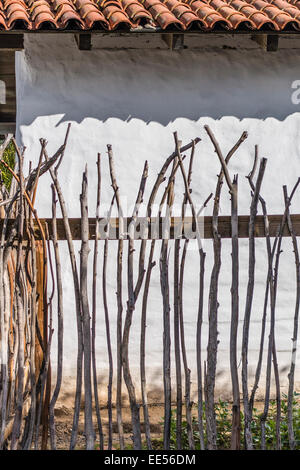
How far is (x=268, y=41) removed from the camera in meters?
4.44

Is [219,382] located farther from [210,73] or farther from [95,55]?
[95,55]

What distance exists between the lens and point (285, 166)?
4676mm

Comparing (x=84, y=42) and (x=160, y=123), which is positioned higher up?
(x=84, y=42)

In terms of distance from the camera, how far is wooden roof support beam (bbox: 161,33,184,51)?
14.4ft

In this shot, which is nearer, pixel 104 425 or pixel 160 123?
pixel 104 425

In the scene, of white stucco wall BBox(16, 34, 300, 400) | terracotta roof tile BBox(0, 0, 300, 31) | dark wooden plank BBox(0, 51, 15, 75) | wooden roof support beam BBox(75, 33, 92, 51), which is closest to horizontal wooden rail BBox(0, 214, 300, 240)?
white stucco wall BBox(16, 34, 300, 400)

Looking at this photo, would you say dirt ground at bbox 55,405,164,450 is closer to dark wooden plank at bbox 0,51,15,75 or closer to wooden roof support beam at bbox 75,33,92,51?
wooden roof support beam at bbox 75,33,92,51

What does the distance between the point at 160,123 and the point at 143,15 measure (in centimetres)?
79

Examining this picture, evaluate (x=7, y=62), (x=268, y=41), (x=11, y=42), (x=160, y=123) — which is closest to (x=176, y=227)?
(x=160, y=123)

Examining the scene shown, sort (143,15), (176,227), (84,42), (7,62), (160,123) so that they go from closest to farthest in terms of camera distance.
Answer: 1. (176,227)
2. (143,15)
3. (84,42)
4. (160,123)
5. (7,62)

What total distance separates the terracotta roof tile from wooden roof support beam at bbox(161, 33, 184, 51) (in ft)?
0.49

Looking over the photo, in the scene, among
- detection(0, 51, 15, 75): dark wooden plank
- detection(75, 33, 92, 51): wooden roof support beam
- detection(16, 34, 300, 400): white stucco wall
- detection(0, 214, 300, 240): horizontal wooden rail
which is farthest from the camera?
detection(0, 51, 15, 75): dark wooden plank

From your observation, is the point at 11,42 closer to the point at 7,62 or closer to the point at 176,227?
the point at 7,62

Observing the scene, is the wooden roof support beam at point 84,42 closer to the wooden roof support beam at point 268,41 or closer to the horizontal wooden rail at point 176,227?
the wooden roof support beam at point 268,41
